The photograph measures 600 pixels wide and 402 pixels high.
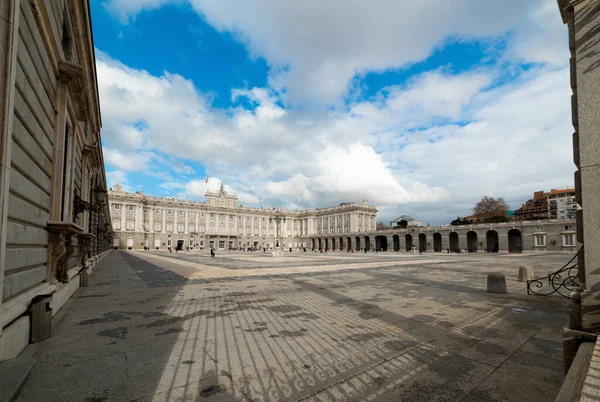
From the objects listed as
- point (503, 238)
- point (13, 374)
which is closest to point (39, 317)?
point (13, 374)

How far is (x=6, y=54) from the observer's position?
3545 millimetres

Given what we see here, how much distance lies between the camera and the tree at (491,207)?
244 ft

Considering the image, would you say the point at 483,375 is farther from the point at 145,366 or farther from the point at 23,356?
the point at 23,356

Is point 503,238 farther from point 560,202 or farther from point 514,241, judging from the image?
point 560,202

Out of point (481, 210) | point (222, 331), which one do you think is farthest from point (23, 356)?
point (481, 210)

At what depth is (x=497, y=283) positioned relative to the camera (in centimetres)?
991

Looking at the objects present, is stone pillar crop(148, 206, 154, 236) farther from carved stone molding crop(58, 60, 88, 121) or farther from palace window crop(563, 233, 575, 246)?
palace window crop(563, 233, 575, 246)

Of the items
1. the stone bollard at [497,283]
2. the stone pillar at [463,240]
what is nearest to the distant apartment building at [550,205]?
the stone pillar at [463,240]

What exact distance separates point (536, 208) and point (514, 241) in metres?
76.6

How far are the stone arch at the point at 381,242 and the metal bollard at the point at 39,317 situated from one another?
79696mm

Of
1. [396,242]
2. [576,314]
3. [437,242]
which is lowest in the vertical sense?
[396,242]

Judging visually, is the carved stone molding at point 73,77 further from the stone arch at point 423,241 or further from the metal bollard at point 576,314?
the stone arch at point 423,241

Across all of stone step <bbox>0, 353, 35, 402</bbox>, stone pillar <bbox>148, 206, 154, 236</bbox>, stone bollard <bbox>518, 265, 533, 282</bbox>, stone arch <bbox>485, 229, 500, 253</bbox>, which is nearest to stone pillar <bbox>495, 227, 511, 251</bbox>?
stone arch <bbox>485, 229, 500, 253</bbox>

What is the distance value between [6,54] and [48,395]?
159 inches
